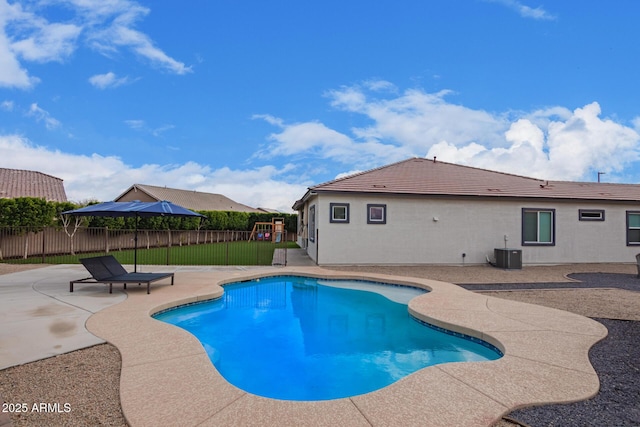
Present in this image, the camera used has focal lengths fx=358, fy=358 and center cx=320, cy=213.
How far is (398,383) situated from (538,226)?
619 inches

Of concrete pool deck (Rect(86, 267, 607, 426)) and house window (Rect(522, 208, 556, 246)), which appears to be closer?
concrete pool deck (Rect(86, 267, 607, 426))

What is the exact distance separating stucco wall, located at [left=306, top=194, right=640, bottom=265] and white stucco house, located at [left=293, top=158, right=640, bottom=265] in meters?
0.04

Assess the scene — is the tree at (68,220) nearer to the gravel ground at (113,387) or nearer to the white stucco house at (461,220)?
the white stucco house at (461,220)

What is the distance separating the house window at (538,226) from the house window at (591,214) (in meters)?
1.49

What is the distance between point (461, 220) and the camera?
1591 cm

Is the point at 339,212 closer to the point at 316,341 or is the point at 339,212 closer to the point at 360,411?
the point at 316,341

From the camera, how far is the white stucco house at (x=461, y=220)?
15055 millimetres

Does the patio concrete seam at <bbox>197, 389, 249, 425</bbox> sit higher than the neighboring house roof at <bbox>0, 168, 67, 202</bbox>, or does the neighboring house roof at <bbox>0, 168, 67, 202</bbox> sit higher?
the neighboring house roof at <bbox>0, 168, 67, 202</bbox>

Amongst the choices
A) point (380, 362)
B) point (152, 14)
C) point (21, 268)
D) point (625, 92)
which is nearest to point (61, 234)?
point (21, 268)

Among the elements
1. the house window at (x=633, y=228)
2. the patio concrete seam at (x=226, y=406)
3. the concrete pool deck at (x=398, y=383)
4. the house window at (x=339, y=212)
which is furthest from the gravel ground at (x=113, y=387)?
the house window at (x=633, y=228)

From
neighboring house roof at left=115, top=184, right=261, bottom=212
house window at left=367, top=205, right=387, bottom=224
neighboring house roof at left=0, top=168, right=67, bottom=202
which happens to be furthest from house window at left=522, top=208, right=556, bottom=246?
neighboring house roof at left=115, top=184, right=261, bottom=212

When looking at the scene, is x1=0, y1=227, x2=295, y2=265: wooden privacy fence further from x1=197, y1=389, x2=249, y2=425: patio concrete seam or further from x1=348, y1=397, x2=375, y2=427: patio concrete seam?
x1=348, y1=397, x2=375, y2=427: patio concrete seam

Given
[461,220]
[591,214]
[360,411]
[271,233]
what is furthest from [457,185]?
[271,233]

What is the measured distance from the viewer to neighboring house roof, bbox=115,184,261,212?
39281 mm
